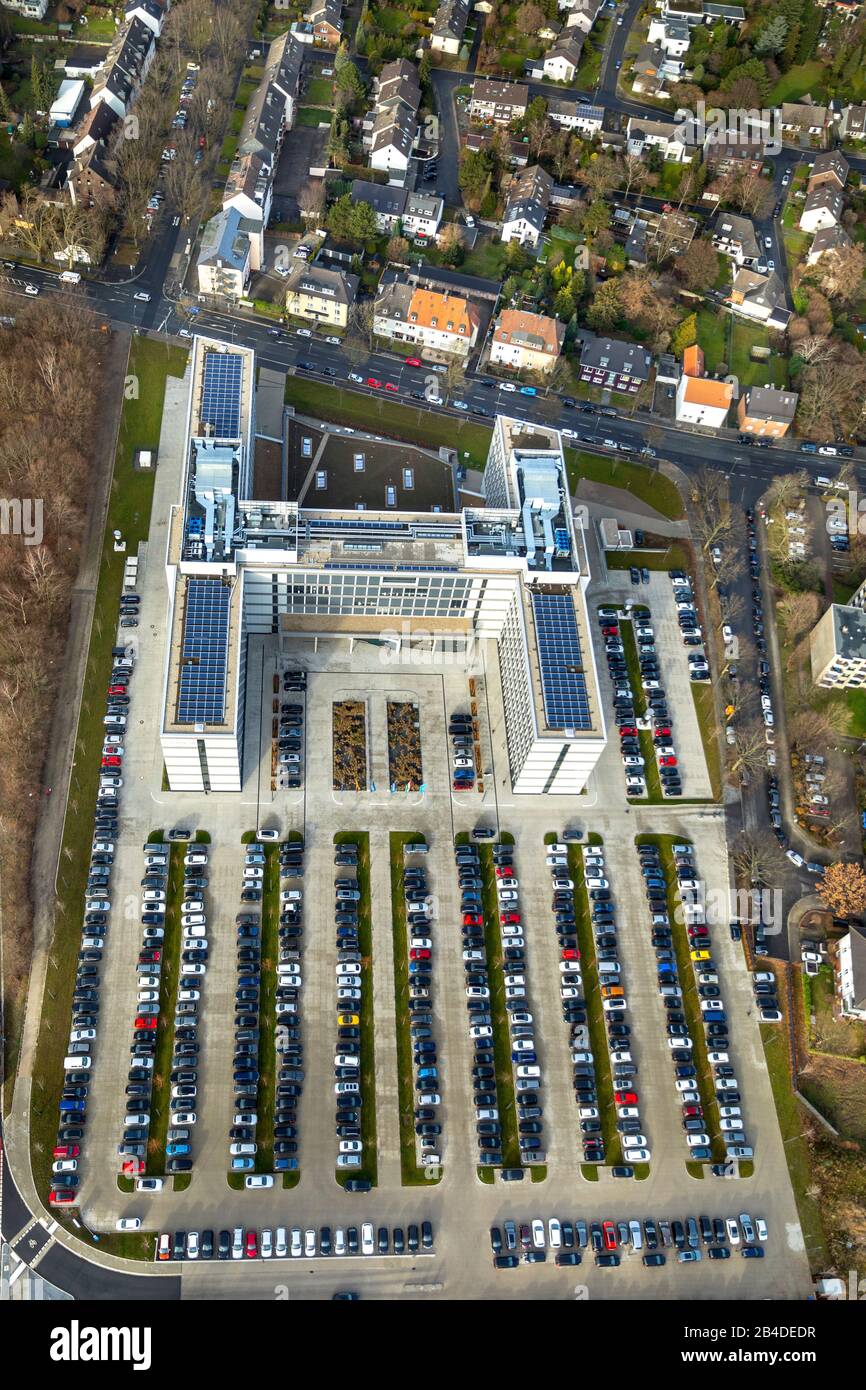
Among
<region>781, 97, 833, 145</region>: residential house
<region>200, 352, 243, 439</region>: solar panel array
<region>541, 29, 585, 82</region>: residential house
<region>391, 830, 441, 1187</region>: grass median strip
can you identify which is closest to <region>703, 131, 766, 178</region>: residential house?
<region>781, 97, 833, 145</region>: residential house

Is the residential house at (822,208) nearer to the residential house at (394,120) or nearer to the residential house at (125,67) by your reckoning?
the residential house at (394,120)

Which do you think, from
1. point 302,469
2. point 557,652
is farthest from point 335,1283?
point 302,469

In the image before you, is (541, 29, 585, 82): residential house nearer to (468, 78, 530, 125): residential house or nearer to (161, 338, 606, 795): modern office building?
(468, 78, 530, 125): residential house

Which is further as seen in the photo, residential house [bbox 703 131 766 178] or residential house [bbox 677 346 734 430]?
residential house [bbox 703 131 766 178]

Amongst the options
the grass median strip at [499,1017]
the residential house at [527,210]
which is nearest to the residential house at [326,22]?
the residential house at [527,210]

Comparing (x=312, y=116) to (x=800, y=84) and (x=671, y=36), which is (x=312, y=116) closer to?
(x=671, y=36)

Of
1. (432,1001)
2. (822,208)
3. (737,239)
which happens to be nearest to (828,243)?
(822,208)
